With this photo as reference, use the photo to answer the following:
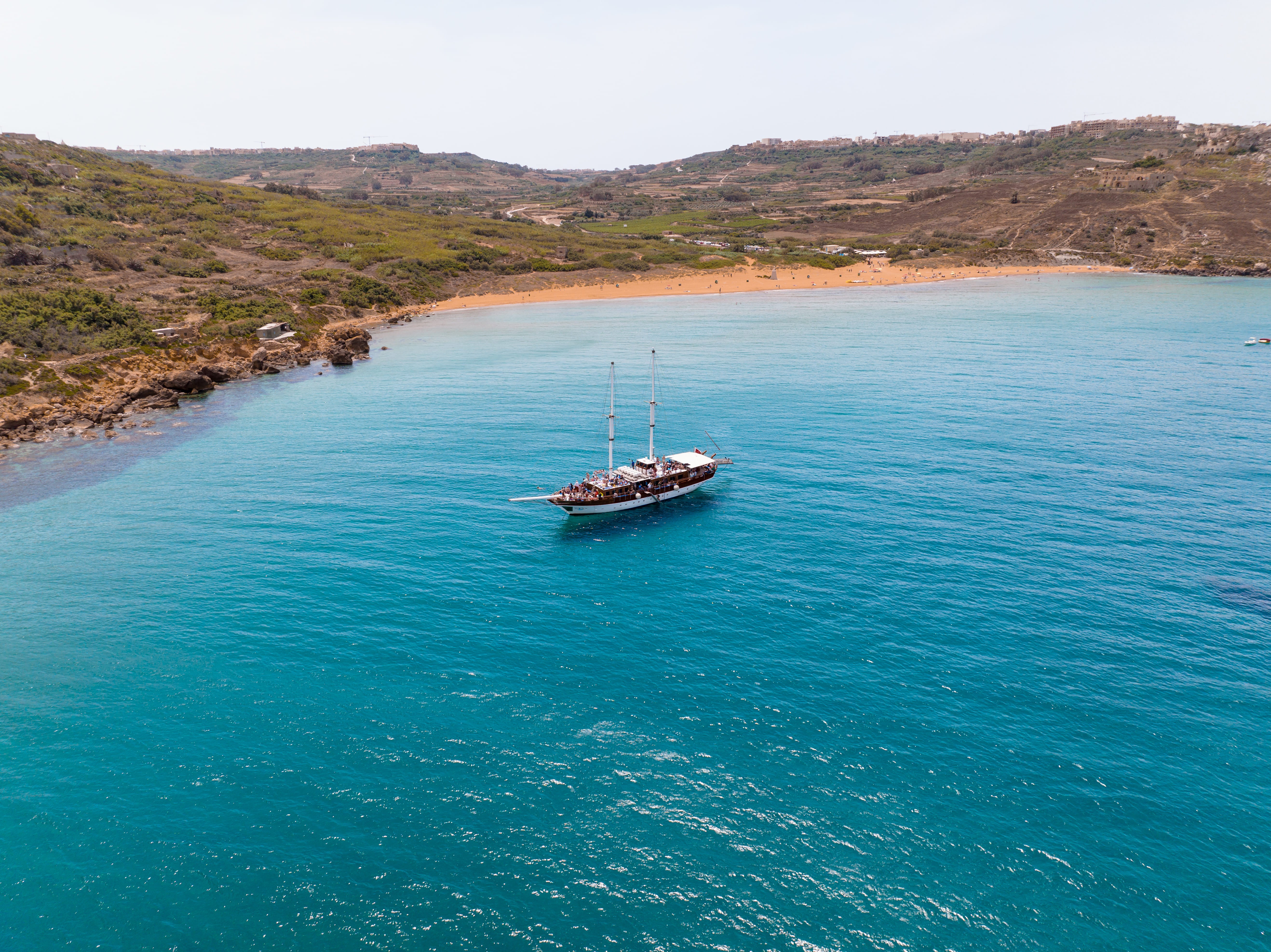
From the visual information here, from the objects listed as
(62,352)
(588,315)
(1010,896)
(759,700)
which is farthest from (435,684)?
(588,315)

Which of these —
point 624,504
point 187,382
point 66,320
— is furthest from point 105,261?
point 624,504

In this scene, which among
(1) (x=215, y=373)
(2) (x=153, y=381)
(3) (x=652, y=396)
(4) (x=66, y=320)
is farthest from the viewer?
(1) (x=215, y=373)

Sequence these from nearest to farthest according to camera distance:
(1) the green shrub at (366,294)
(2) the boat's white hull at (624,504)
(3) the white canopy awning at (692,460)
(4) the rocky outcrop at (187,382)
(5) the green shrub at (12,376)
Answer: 1. (2) the boat's white hull at (624,504)
2. (3) the white canopy awning at (692,460)
3. (5) the green shrub at (12,376)
4. (4) the rocky outcrop at (187,382)
5. (1) the green shrub at (366,294)

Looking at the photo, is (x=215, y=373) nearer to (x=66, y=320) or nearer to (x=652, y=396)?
(x=66, y=320)

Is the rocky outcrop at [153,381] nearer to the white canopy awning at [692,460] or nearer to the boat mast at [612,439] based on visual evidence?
the boat mast at [612,439]

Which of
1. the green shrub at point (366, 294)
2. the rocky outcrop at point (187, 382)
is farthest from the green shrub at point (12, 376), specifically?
the green shrub at point (366, 294)

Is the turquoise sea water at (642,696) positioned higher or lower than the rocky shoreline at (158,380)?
lower
